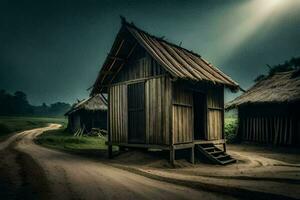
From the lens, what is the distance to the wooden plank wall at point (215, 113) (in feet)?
50.6

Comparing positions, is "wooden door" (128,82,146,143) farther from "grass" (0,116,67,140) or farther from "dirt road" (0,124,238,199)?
"grass" (0,116,67,140)

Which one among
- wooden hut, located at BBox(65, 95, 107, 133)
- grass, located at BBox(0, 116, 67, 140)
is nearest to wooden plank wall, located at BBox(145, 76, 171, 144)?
wooden hut, located at BBox(65, 95, 107, 133)

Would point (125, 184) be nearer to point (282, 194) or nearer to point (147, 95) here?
point (282, 194)

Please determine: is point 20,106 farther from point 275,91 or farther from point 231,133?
point 275,91

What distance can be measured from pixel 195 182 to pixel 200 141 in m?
6.41

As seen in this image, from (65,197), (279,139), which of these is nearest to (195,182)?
(65,197)

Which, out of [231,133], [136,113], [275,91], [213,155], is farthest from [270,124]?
[136,113]

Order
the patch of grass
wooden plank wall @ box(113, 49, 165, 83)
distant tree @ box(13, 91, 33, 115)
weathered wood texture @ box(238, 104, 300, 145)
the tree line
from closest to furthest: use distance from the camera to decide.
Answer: wooden plank wall @ box(113, 49, 165, 83) → weathered wood texture @ box(238, 104, 300, 145) → the patch of grass → the tree line → distant tree @ box(13, 91, 33, 115)

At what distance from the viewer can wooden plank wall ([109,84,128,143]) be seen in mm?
15227

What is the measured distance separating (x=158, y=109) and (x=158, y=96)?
612 mm

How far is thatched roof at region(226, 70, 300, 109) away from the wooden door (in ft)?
34.6

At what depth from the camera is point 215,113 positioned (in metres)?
15.9

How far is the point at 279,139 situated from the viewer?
2089 centimetres

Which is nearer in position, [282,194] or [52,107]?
[282,194]
